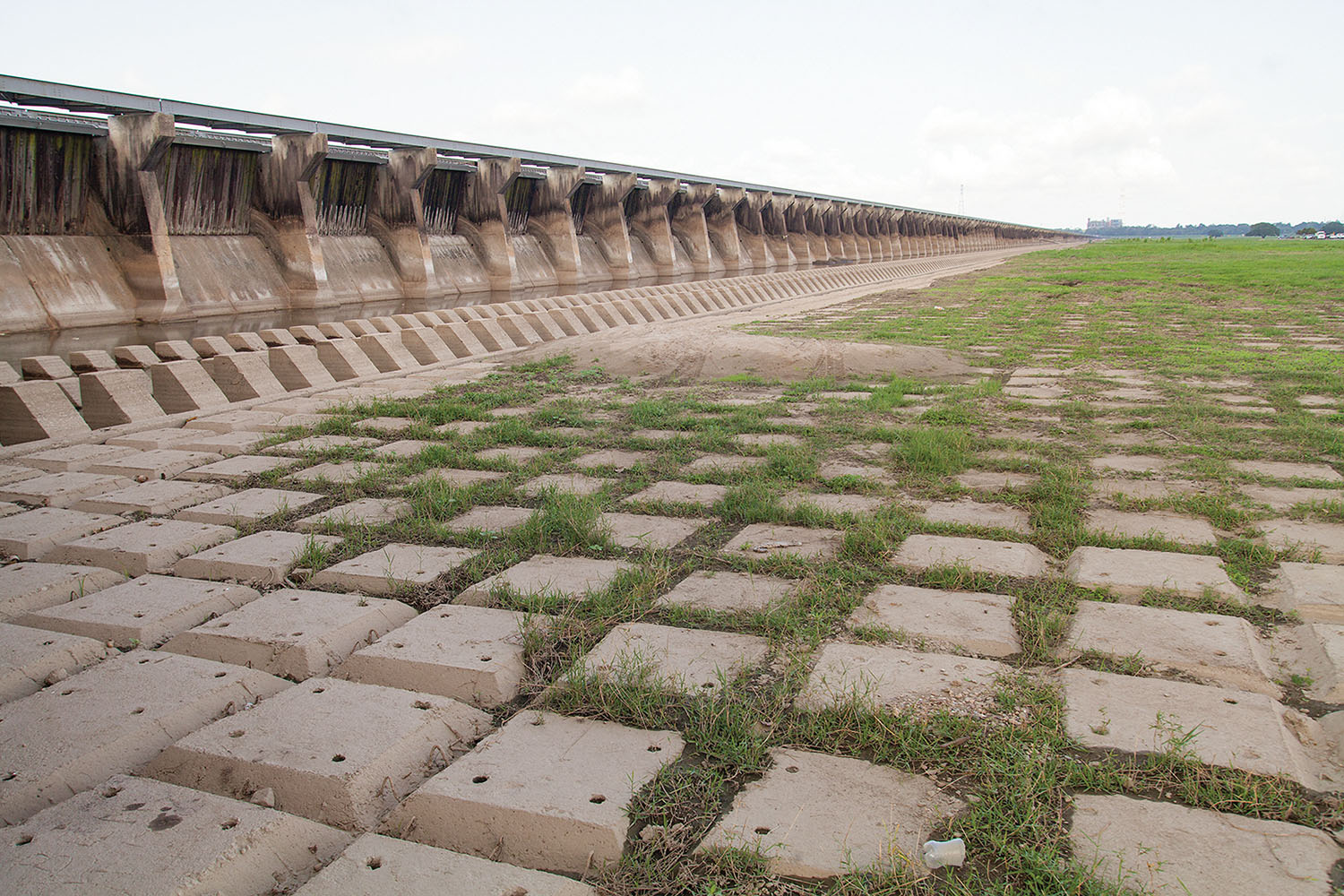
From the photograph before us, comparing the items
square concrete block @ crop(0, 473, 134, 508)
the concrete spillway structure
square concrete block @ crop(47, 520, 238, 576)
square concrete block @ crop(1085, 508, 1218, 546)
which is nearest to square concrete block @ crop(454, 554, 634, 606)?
square concrete block @ crop(47, 520, 238, 576)

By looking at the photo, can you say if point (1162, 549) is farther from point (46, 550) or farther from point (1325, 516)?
point (46, 550)

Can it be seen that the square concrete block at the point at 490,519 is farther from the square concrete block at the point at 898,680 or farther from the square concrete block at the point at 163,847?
the square concrete block at the point at 163,847

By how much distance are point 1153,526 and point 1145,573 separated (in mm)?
652

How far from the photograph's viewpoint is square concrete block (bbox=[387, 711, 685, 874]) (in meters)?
1.76

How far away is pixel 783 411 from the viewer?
632 cm

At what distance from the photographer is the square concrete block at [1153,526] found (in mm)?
3521

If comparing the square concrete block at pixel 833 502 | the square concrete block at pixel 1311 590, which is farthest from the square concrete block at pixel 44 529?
the square concrete block at pixel 1311 590

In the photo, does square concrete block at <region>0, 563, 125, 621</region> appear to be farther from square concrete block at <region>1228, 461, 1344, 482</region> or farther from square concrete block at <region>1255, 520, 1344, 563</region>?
square concrete block at <region>1228, 461, 1344, 482</region>

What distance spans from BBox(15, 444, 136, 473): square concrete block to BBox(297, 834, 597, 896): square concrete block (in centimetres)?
414

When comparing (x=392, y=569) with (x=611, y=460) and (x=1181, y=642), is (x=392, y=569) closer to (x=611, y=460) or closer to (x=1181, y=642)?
(x=611, y=460)

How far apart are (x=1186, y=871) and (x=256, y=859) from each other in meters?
1.75

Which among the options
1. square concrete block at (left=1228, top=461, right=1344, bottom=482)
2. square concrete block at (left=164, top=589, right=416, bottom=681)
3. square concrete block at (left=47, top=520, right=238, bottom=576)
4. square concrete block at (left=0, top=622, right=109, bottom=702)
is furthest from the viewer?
square concrete block at (left=1228, top=461, right=1344, bottom=482)

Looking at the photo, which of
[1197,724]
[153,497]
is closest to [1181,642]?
[1197,724]

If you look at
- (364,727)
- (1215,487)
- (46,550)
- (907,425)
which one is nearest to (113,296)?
(46,550)
